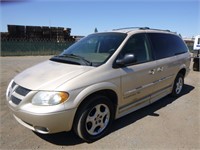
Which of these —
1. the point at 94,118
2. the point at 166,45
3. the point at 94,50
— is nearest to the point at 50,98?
the point at 94,118

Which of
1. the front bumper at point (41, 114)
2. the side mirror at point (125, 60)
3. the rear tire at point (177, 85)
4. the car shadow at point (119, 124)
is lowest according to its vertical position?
the car shadow at point (119, 124)

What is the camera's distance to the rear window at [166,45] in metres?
4.55

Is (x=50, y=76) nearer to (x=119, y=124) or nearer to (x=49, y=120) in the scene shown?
(x=49, y=120)

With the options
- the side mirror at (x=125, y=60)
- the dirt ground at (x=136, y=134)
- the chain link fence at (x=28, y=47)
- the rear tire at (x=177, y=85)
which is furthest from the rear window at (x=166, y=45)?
the chain link fence at (x=28, y=47)

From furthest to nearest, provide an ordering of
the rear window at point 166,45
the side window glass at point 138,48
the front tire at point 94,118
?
the rear window at point 166,45 < the side window glass at point 138,48 < the front tire at point 94,118

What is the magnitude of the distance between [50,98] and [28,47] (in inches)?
609

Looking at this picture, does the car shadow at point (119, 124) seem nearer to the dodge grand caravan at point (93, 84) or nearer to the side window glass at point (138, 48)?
the dodge grand caravan at point (93, 84)

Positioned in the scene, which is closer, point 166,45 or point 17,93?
point 17,93

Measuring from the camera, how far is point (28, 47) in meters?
17.1

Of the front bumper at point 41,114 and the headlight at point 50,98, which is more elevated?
the headlight at point 50,98

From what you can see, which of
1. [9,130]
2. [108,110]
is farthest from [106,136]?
[9,130]

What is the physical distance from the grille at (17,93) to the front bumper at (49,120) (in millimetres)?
180

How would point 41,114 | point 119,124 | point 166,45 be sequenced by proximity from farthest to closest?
point 166,45
point 119,124
point 41,114

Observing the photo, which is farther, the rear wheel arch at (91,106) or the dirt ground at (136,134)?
the dirt ground at (136,134)
